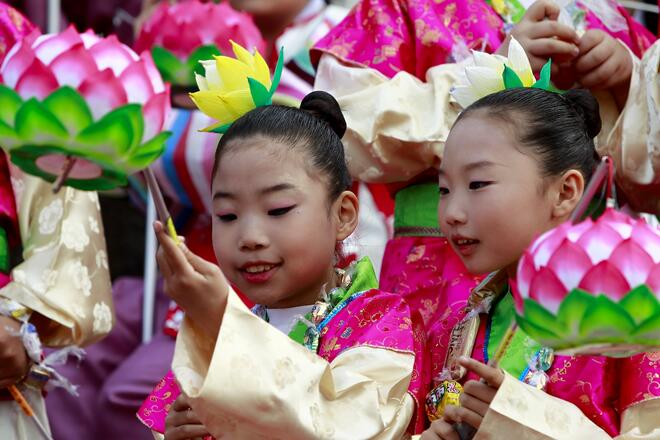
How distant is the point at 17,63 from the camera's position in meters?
1.77

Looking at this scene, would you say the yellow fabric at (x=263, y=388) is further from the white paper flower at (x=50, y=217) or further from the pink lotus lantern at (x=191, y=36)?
the pink lotus lantern at (x=191, y=36)

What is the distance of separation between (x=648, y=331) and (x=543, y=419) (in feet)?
1.22

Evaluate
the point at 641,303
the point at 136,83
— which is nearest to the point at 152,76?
the point at 136,83

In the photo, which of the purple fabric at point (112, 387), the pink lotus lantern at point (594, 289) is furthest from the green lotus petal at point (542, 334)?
the purple fabric at point (112, 387)

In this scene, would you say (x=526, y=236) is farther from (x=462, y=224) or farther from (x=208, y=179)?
(x=208, y=179)

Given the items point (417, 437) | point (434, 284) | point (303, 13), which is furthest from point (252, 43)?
point (417, 437)

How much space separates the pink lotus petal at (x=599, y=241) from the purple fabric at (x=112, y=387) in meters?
2.16

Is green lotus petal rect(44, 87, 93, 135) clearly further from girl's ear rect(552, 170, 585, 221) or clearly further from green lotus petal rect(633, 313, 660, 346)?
girl's ear rect(552, 170, 585, 221)

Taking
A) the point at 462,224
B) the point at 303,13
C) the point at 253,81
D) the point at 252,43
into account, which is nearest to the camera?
the point at 462,224

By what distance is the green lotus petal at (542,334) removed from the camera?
1688 mm

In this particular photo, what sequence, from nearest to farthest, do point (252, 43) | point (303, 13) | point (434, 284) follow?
point (434, 284)
point (252, 43)
point (303, 13)

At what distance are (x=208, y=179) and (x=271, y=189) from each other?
1434mm

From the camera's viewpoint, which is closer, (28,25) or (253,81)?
(253,81)

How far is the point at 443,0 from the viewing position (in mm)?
2924
